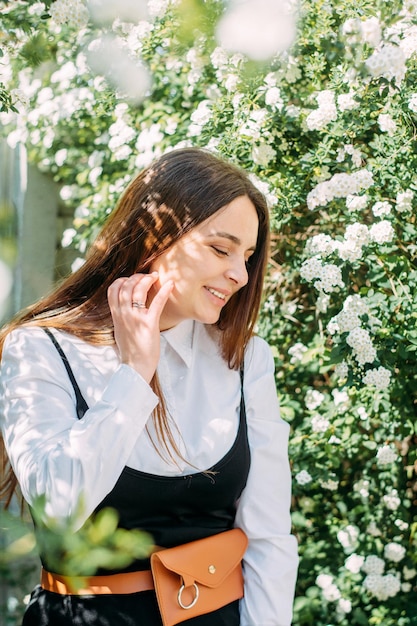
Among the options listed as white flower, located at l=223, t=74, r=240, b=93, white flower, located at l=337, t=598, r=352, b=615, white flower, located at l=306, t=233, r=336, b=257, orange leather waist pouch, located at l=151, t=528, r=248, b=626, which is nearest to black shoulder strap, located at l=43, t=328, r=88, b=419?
orange leather waist pouch, located at l=151, t=528, r=248, b=626

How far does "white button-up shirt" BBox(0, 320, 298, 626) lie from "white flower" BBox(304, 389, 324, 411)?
31.0 inches

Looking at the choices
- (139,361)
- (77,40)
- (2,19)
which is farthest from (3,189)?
(139,361)

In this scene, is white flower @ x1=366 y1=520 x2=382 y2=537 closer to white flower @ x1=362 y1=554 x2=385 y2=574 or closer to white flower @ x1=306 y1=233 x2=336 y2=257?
white flower @ x1=362 y1=554 x2=385 y2=574

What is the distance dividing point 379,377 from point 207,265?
2.58 feet

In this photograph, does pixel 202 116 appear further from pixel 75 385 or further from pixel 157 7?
pixel 75 385

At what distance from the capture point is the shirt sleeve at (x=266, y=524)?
1780 millimetres

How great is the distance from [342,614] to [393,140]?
67.4 inches

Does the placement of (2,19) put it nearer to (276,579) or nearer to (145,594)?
(145,594)

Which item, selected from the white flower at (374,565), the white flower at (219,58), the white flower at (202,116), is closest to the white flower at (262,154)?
the white flower at (202,116)

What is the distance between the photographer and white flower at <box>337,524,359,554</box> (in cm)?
275

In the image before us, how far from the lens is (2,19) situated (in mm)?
1808

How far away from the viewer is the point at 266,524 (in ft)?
5.96

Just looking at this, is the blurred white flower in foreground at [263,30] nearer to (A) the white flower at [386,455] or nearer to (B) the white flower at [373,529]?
(A) the white flower at [386,455]

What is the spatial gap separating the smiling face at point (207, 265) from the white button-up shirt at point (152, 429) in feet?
0.54
